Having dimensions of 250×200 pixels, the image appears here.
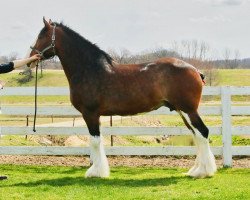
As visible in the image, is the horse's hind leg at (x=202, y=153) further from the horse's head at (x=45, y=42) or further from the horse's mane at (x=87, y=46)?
the horse's head at (x=45, y=42)

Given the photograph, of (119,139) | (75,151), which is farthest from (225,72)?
(75,151)

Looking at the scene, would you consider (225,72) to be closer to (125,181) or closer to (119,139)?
(119,139)

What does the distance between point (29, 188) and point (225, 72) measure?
326ft

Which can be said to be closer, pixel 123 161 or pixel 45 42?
pixel 45 42

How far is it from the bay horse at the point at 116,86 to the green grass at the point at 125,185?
44 cm

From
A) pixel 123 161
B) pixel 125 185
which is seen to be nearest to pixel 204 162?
pixel 125 185

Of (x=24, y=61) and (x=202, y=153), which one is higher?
(x=24, y=61)

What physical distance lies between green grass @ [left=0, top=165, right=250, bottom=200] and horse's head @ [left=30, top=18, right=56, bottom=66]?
97.7 inches

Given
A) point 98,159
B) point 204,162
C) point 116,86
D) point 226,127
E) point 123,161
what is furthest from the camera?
point 123,161

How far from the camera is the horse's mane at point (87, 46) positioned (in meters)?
9.25

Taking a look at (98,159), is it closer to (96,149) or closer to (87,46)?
(96,149)

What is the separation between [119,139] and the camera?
706 inches

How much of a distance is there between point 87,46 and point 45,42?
842mm

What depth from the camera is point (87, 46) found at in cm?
928
